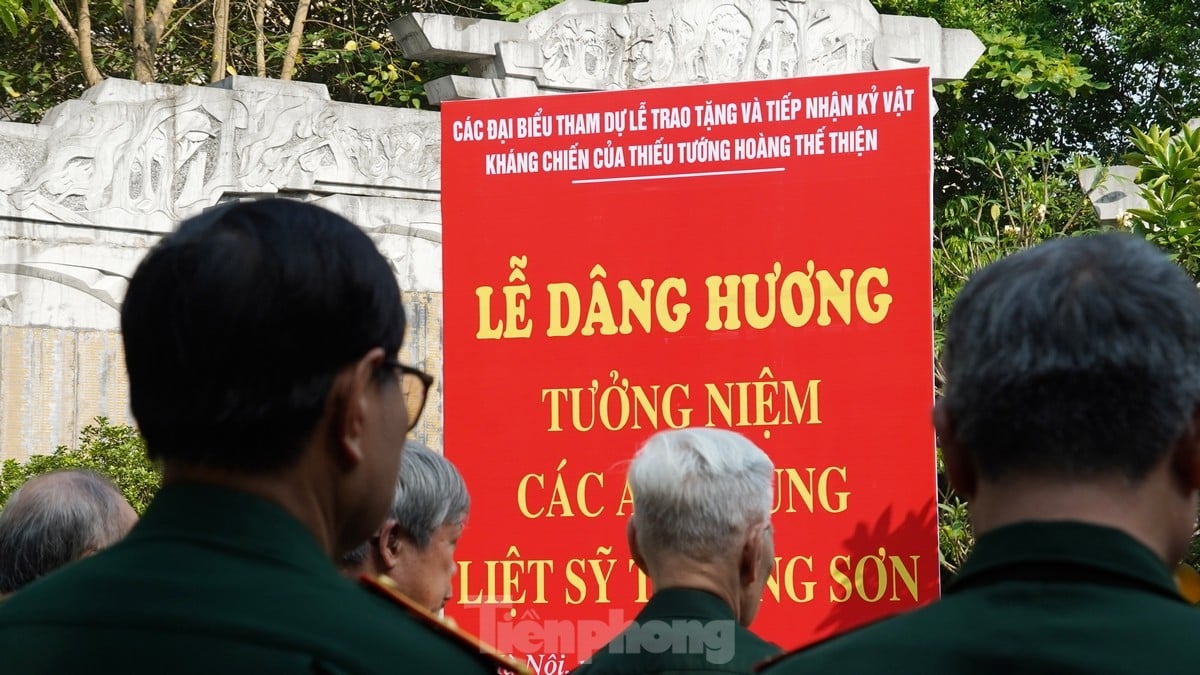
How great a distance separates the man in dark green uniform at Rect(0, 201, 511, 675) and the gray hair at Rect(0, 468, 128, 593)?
1.44 m

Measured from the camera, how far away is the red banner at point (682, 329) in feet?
12.5

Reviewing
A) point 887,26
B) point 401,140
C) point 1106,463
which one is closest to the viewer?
point 1106,463

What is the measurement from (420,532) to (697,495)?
1.77 feet

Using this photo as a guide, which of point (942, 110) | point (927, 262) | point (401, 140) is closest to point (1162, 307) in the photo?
point (927, 262)

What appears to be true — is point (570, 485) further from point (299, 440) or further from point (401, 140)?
point (401, 140)

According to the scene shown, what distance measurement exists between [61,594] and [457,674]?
0.30 meters

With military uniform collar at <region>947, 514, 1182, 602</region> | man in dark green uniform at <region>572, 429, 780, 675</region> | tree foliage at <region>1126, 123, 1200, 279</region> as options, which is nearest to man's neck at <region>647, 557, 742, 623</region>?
man in dark green uniform at <region>572, 429, 780, 675</region>

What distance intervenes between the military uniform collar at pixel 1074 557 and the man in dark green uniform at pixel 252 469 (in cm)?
40

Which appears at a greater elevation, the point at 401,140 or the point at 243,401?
the point at 401,140

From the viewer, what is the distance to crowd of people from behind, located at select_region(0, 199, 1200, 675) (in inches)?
41.9

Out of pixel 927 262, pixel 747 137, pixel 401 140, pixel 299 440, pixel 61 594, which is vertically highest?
pixel 401 140

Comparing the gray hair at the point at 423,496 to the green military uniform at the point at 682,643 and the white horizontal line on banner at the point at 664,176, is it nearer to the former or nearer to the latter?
the green military uniform at the point at 682,643

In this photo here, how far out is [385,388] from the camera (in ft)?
4.18

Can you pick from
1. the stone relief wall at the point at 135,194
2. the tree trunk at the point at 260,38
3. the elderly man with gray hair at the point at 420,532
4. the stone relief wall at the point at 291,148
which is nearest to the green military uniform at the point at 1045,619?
the elderly man with gray hair at the point at 420,532
